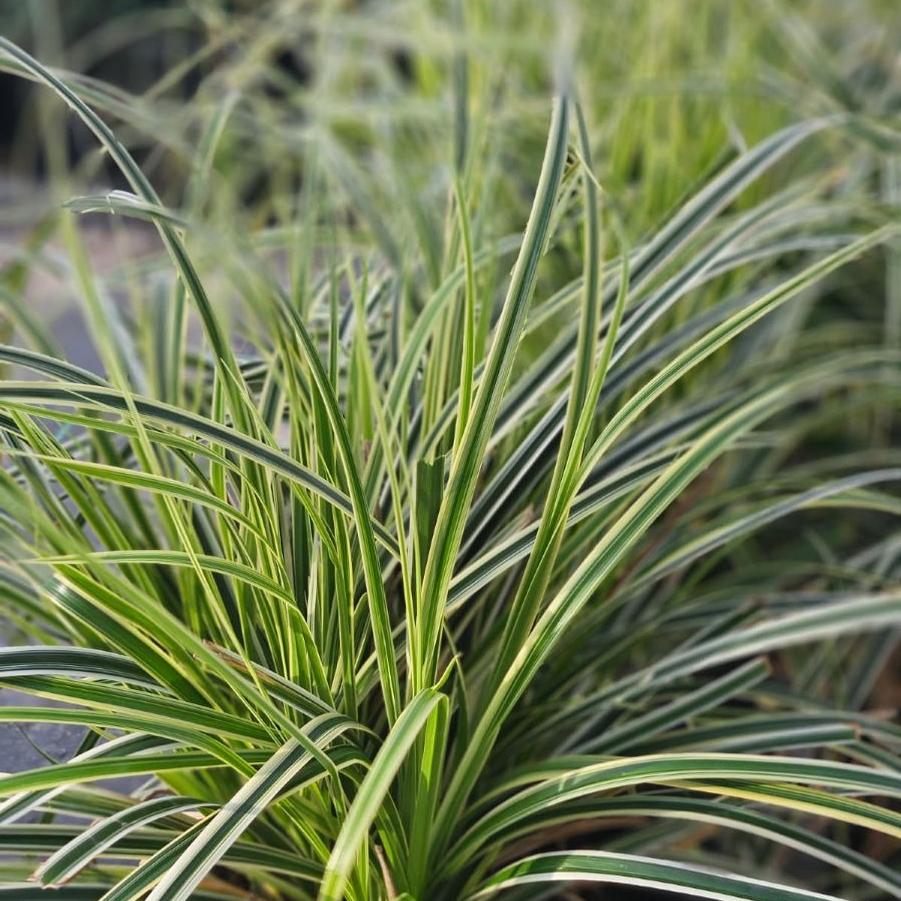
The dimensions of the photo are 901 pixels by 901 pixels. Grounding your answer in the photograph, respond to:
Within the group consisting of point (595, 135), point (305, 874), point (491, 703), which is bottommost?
point (305, 874)

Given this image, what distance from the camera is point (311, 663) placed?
1.92 ft

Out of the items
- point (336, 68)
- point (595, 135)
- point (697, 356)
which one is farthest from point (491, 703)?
point (336, 68)

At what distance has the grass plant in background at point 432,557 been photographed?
1.79 feet

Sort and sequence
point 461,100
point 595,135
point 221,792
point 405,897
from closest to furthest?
1. point 405,897
2. point 221,792
3. point 461,100
4. point 595,135

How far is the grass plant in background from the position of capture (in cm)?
54

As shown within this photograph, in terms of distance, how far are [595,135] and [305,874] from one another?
3.08ft

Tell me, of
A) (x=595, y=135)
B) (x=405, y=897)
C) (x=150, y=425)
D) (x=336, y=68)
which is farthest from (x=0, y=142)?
(x=405, y=897)

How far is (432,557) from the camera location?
0.55 metres

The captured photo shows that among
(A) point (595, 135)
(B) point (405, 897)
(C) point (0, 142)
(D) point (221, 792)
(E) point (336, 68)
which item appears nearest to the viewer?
(B) point (405, 897)

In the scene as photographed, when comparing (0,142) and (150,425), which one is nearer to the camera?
(150,425)

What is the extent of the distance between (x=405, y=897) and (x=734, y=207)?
102cm

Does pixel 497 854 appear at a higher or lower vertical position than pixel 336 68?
lower

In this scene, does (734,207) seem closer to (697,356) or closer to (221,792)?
(697,356)

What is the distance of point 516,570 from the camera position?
735 millimetres
